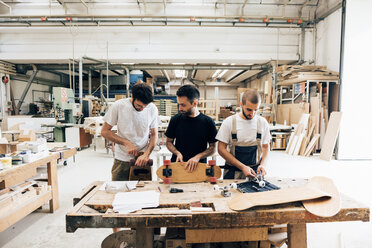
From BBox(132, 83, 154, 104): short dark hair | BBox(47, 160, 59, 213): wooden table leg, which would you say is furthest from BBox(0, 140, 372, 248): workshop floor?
BBox(132, 83, 154, 104): short dark hair

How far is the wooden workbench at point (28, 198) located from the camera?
187 cm

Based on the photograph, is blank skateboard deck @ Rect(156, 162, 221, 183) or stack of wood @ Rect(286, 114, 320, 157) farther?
stack of wood @ Rect(286, 114, 320, 157)

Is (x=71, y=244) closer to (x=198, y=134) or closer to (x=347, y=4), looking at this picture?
(x=198, y=134)

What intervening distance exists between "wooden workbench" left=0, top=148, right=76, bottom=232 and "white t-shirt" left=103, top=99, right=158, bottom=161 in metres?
0.95

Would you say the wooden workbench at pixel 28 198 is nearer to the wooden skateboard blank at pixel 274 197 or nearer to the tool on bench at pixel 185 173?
the tool on bench at pixel 185 173

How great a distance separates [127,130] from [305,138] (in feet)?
17.0

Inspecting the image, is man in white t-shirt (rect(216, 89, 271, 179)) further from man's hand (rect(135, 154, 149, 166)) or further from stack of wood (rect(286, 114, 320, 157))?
stack of wood (rect(286, 114, 320, 157))

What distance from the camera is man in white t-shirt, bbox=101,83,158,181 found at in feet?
6.03

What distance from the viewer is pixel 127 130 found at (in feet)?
6.18

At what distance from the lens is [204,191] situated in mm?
1408

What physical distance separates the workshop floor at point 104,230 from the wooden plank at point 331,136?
207 millimetres

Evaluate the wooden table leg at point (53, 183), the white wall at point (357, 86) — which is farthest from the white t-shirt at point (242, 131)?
the white wall at point (357, 86)

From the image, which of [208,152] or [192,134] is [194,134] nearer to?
[192,134]

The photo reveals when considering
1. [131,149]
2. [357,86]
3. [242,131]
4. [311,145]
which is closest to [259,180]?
[242,131]
